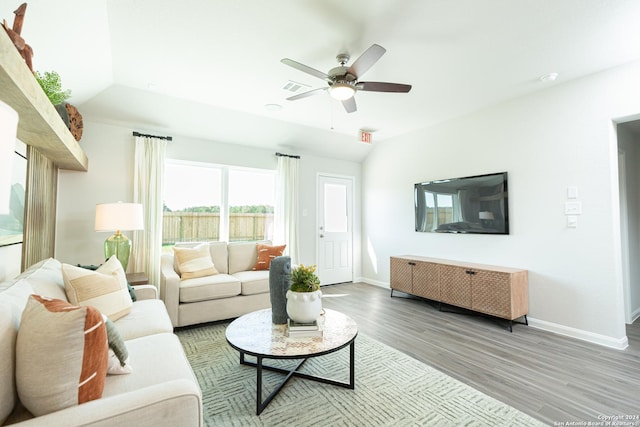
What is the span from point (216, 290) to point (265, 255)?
2.88ft

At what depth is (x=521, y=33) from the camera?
2.26m

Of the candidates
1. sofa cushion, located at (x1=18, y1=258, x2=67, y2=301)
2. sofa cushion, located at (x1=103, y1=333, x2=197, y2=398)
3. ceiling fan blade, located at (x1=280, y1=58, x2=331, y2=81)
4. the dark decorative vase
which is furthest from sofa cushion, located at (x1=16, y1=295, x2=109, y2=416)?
ceiling fan blade, located at (x1=280, y1=58, x2=331, y2=81)

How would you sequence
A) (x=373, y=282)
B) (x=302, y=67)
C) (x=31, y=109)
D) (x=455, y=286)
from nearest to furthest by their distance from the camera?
(x=31, y=109), (x=302, y=67), (x=455, y=286), (x=373, y=282)

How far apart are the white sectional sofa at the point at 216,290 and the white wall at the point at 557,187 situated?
2.71 meters

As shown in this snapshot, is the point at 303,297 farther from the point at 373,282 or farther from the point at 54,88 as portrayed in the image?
the point at 373,282

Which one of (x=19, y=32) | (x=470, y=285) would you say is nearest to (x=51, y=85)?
(x=19, y=32)

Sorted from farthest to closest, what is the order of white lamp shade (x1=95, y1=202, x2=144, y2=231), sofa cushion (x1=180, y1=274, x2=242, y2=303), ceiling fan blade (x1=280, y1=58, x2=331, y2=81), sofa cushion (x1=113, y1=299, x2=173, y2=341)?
sofa cushion (x1=180, y1=274, x2=242, y2=303) < white lamp shade (x1=95, y1=202, x2=144, y2=231) < ceiling fan blade (x1=280, y1=58, x2=331, y2=81) < sofa cushion (x1=113, y1=299, x2=173, y2=341)

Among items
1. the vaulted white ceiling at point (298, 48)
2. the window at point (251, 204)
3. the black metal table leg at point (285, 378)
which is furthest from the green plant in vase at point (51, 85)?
the window at point (251, 204)

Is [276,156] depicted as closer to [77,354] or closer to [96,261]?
[96,261]

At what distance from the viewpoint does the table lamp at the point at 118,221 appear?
9.78 feet

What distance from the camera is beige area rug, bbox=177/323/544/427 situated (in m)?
1.70

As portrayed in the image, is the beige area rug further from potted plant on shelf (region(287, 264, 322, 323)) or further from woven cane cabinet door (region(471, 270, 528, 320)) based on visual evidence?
woven cane cabinet door (region(471, 270, 528, 320))

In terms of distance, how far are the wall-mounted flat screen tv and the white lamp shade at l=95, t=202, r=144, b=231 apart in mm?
3856

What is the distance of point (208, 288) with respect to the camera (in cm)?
319
